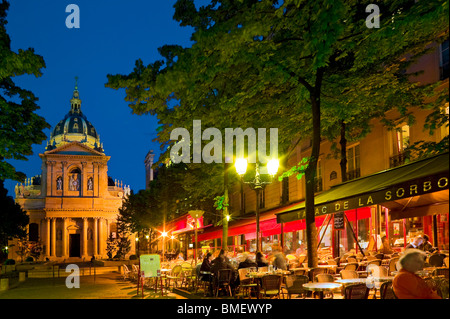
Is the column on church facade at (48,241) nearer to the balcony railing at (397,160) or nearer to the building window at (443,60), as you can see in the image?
the balcony railing at (397,160)

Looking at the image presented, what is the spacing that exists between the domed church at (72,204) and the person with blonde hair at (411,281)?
291 feet

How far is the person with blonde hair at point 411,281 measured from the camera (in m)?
6.11

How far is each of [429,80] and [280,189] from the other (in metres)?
15.0

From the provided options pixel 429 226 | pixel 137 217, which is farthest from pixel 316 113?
pixel 137 217

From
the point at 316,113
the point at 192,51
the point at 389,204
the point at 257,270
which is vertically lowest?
the point at 257,270

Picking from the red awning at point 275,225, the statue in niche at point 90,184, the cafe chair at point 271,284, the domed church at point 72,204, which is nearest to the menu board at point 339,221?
the red awning at point 275,225

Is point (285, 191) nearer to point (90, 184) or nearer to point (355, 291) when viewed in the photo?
point (355, 291)

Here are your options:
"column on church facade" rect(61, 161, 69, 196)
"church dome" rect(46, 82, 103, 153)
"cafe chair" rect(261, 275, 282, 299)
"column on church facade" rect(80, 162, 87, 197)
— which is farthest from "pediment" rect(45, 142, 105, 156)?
"cafe chair" rect(261, 275, 282, 299)

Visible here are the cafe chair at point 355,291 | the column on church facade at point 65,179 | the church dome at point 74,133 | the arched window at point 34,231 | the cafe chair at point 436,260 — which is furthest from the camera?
the church dome at point 74,133

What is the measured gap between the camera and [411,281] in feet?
20.2

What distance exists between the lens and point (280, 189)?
32.8 m

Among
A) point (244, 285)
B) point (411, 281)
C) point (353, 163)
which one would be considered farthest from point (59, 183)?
point (411, 281)

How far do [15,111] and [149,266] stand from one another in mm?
8092
